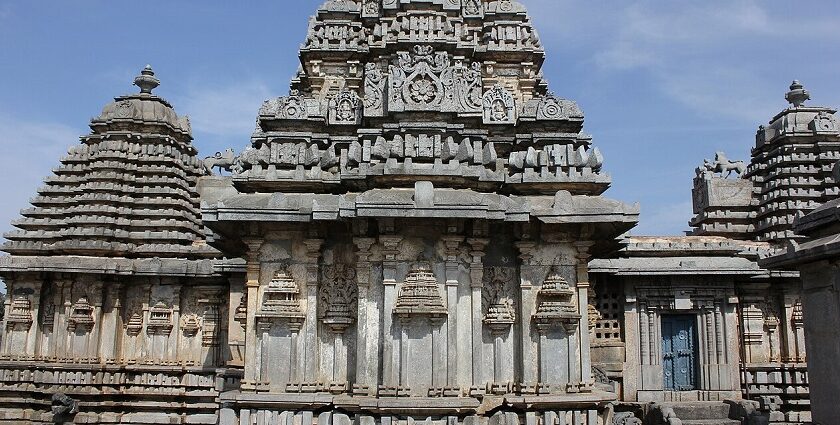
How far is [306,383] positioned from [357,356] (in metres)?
0.75

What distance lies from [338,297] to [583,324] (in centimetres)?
325

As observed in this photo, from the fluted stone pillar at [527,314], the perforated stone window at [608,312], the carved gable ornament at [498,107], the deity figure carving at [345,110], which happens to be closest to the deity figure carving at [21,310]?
the deity figure carving at [345,110]

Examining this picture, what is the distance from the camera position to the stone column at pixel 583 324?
882cm

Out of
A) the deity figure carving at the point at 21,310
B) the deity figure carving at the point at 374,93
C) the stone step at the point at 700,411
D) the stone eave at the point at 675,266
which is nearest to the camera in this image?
the deity figure carving at the point at 374,93

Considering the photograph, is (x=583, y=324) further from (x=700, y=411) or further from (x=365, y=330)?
(x=700, y=411)

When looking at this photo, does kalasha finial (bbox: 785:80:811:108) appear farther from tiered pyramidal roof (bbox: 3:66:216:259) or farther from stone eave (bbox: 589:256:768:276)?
tiered pyramidal roof (bbox: 3:66:216:259)

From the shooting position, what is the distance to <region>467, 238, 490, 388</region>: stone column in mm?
8703

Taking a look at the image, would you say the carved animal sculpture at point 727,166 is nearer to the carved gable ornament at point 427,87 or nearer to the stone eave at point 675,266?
the stone eave at point 675,266

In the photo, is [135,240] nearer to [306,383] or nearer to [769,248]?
[306,383]

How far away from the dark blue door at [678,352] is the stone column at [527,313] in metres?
7.70

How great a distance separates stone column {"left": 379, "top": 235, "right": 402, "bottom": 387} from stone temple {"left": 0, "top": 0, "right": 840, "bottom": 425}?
0.09 ft

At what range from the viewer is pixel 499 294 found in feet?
29.6

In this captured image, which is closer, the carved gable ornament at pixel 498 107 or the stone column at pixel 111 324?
the carved gable ornament at pixel 498 107

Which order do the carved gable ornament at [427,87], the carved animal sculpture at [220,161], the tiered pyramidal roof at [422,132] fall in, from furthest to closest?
the carved animal sculpture at [220,161] → the carved gable ornament at [427,87] → the tiered pyramidal roof at [422,132]
